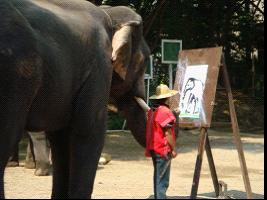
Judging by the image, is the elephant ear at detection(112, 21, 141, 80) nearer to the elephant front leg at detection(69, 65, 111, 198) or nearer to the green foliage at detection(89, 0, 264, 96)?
the elephant front leg at detection(69, 65, 111, 198)

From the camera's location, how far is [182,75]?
27.3 ft

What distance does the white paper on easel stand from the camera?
308 inches

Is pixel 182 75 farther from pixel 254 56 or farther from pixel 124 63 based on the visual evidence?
pixel 254 56

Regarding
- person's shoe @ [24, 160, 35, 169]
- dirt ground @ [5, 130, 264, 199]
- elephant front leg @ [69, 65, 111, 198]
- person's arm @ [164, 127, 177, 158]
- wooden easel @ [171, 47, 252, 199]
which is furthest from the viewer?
person's shoe @ [24, 160, 35, 169]

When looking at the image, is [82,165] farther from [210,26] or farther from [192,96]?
[210,26]

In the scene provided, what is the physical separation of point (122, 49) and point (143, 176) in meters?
4.36

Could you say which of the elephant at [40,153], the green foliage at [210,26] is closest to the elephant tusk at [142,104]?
the elephant at [40,153]

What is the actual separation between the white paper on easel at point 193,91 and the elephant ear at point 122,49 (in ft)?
5.35

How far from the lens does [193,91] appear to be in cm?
802

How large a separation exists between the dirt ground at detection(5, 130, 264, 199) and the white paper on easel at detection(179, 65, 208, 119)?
110 cm

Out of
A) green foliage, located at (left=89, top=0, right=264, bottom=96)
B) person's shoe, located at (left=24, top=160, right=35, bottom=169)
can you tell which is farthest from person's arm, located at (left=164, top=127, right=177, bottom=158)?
green foliage, located at (left=89, top=0, right=264, bottom=96)

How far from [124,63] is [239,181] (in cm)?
421

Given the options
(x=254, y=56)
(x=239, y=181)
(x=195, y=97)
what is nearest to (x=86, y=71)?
(x=195, y=97)

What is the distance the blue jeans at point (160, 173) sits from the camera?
6.61m
